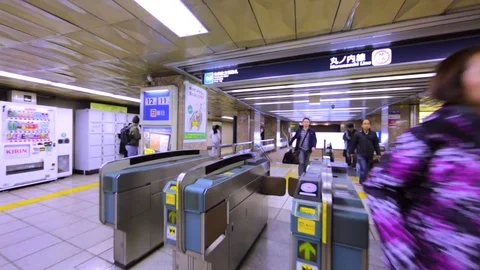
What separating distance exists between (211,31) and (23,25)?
200 cm

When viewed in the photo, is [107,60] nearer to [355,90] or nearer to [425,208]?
[425,208]

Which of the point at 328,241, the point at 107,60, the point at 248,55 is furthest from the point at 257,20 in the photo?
the point at 107,60

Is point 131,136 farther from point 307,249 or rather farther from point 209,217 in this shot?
point 307,249

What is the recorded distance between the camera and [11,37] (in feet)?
8.27

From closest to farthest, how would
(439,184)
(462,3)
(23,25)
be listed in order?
1. (439,184)
2. (462,3)
3. (23,25)

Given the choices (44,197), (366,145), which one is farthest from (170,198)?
(44,197)

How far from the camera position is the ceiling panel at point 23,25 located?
2.08 m

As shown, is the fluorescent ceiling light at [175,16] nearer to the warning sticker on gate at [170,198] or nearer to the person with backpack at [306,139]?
the warning sticker on gate at [170,198]

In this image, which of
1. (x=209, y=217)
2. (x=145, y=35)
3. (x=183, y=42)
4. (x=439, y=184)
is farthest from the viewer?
(x=183, y=42)

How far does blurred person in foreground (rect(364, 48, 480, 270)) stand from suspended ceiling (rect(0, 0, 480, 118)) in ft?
5.09

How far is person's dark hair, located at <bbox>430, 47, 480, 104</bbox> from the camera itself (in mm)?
674

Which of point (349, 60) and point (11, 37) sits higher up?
point (11, 37)

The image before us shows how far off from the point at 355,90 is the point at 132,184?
5.15 metres

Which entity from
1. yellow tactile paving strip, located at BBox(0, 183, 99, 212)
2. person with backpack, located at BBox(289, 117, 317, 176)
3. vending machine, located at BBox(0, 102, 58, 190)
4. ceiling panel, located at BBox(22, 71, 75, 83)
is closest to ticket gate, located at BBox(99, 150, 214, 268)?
person with backpack, located at BBox(289, 117, 317, 176)
